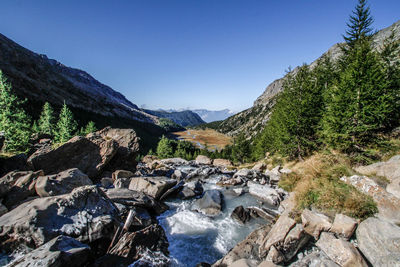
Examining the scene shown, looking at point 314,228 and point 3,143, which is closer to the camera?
point 314,228

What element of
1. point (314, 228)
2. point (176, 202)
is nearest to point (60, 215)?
point (176, 202)

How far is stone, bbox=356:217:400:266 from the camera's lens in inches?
208

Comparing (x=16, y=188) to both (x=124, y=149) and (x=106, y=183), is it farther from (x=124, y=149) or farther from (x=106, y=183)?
(x=124, y=149)

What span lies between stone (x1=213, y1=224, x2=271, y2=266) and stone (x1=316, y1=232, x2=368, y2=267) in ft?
9.57

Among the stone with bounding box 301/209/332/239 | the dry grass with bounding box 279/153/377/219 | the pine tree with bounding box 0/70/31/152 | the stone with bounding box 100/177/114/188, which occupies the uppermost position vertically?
the pine tree with bounding box 0/70/31/152

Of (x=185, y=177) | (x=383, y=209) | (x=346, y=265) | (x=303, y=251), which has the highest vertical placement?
(x=383, y=209)

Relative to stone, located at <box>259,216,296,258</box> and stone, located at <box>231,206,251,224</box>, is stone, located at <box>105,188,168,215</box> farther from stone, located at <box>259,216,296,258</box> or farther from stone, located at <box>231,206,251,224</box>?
stone, located at <box>259,216,296,258</box>

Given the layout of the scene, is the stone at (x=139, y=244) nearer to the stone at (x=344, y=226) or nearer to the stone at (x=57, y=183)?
the stone at (x=57, y=183)

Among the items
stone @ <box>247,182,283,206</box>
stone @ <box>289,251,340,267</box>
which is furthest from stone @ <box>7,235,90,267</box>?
stone @ <box>247,182,283,206</box>

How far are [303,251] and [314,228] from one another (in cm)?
118

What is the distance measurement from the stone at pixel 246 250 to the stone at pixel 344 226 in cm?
354

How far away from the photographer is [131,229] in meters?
9.99

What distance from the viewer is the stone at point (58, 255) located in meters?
5.55

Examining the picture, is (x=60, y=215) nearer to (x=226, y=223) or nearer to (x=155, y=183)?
(x=155, y=183)
